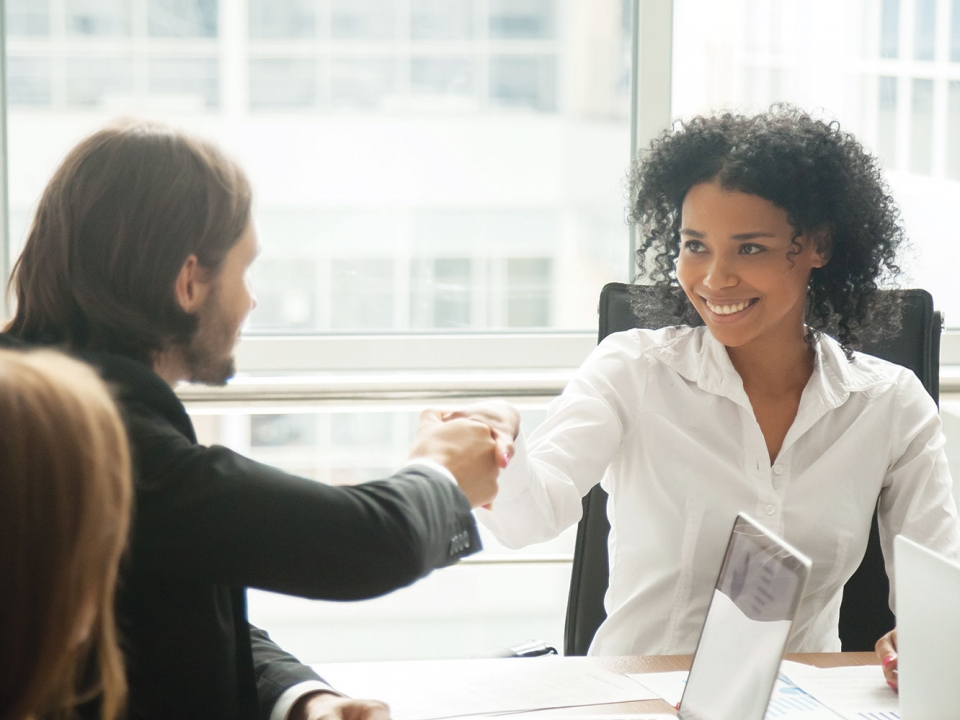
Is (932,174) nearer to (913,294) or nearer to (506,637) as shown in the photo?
(913,294)

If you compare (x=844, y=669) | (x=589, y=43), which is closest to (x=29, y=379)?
(x=844, y=669)

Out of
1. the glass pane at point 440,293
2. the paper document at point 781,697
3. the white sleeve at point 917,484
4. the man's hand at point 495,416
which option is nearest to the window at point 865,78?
the glass pane at point 440,293

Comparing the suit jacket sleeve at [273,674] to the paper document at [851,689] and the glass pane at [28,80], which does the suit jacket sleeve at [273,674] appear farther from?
the glass pane at [28,80]

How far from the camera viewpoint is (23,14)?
8.27ft

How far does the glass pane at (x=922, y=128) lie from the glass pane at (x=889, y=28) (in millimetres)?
108

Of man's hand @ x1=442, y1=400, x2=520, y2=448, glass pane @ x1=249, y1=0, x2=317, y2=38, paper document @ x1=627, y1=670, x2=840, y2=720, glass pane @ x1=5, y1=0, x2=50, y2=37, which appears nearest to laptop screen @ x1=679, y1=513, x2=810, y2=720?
paper document @ x1=627, y1=670, x2=840, y2=720

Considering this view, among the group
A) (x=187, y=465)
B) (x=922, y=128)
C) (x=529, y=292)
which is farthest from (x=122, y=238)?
(x=922, y=128)

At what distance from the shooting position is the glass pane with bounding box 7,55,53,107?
253cm

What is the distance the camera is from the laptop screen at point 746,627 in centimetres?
100

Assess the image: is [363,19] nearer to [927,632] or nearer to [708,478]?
[708,478]

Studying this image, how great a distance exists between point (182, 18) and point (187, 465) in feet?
6.24

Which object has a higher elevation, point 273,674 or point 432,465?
point 432,465

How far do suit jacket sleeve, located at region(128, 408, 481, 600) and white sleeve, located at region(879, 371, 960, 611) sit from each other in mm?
941

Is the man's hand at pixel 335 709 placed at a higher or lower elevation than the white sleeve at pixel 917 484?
lower
